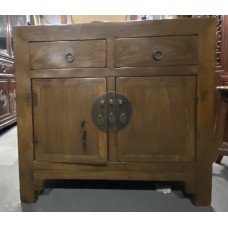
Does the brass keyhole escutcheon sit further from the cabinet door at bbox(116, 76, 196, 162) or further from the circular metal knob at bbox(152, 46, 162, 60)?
the circular metal knob at bbox(152, 46, 162, 60)

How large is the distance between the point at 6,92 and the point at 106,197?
1800 mm

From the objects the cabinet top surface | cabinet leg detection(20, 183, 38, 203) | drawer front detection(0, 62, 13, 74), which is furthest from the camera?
drawer front detection(0, 62, 13, 74)

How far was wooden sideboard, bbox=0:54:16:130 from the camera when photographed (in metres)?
2.24

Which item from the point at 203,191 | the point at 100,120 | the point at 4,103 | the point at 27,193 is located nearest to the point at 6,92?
the point at 4,103

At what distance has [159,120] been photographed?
903 mm

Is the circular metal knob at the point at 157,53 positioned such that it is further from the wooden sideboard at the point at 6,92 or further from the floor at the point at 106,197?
the wooden sideboard at the point at 6,92

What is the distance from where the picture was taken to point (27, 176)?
96 centimetres

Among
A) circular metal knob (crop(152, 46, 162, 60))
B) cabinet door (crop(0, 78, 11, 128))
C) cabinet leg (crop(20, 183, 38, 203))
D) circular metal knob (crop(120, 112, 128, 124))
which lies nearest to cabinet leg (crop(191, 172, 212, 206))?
circular metal knob (crop(120, 112, 128, 124))

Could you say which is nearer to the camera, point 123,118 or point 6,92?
point 123,118

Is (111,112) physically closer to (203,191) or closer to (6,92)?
(203,191)

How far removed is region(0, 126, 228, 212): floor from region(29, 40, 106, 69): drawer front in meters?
0.55

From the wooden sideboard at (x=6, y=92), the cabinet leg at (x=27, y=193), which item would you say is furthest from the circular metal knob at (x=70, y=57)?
the wooden sideboard at (x=6, y=92)

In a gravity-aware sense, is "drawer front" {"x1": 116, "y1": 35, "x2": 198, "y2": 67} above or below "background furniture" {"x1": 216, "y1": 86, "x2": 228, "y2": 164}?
above

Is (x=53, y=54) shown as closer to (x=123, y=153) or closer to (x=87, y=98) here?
(x=87, y=98)
